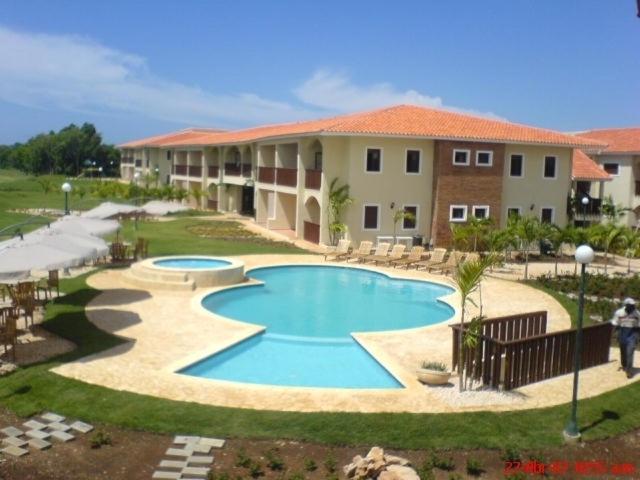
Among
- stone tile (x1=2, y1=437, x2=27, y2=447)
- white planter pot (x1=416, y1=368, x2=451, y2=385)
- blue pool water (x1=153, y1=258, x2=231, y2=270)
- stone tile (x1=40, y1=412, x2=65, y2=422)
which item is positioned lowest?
stone tile (x1=2, y1=437, x2=27, y2=447)

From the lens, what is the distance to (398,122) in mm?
32500

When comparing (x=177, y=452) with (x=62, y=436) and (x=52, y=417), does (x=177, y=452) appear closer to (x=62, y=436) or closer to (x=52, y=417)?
(x=62, y=436)

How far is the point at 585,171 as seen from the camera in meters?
41.3

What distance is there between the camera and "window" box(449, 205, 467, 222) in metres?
32.2

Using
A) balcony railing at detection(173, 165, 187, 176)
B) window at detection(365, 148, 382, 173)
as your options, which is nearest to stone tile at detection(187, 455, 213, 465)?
window at detection(365, 148, 382, 173)

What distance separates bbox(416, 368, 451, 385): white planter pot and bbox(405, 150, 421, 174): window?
20870 millimetres

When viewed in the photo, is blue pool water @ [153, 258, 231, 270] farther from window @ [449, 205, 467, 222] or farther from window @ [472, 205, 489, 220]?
window @ [472, 205, 489, 220]

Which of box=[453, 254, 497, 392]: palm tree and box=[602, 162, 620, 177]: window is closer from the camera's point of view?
box=[453, 254, 497, 392]: palm tree

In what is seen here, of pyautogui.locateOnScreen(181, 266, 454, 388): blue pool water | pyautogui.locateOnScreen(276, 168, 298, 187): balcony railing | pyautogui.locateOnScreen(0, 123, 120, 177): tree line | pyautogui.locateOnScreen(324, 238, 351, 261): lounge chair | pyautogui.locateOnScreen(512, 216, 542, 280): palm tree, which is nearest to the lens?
pyautogui.locateOnScreen(181, 266, 454, 388): blue pool water

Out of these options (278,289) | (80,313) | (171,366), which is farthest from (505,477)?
(278,289)

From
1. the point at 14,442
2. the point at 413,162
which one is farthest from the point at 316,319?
the point at 413,162

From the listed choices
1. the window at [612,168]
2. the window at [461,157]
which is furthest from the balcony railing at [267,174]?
the window at [612,168]

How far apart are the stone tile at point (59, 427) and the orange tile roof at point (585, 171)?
3579cm

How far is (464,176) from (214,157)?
93.7ft
